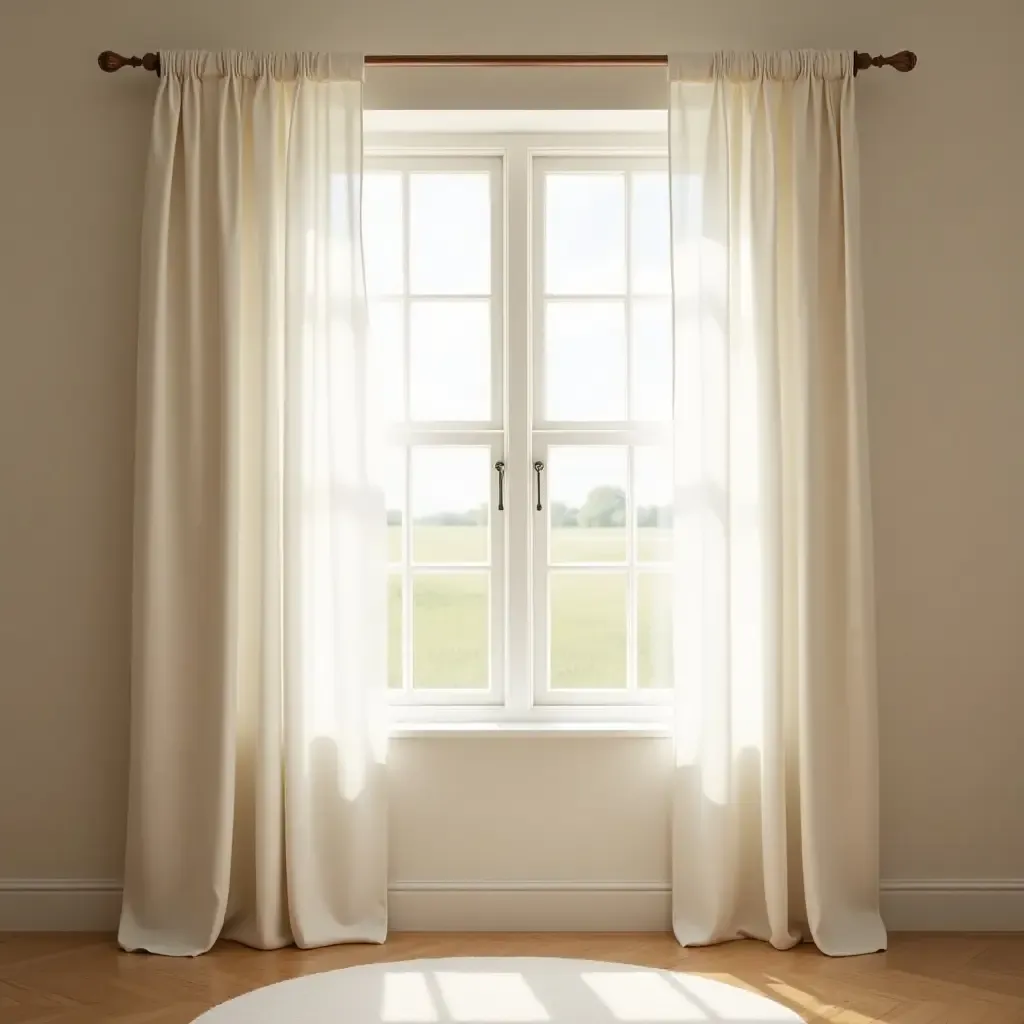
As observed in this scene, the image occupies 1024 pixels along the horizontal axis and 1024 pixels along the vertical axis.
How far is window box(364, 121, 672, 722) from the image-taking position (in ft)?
11.7

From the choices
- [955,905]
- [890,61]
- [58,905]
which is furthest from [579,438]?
[58,905]

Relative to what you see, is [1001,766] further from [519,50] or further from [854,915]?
[519,50]

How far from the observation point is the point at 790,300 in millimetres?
3270

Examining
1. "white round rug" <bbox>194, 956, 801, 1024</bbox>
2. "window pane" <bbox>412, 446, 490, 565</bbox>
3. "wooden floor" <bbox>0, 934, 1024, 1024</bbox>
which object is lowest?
"wooden floor" <bbox>0, 934, 1024, 1024</bbox>

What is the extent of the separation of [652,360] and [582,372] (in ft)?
0.76

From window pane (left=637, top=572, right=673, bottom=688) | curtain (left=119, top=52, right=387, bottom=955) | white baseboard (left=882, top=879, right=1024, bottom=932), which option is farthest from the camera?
window pane (left=637, top=572, right=673, bottom=688)

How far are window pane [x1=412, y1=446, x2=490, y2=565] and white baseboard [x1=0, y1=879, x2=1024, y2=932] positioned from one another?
41.2 inches

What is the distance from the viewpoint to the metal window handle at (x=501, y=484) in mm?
3561

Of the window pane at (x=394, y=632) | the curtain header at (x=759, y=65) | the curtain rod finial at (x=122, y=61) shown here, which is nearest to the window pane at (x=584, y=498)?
the window pane at (x=394, y=632)

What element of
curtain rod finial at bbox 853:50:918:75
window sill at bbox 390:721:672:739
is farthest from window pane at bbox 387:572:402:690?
curtain rod finial at bbox 853:50:918:75

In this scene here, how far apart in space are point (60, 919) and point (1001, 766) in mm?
2880

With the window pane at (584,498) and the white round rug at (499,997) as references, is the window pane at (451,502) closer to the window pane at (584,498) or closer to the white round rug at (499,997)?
the window pane at (584,498)

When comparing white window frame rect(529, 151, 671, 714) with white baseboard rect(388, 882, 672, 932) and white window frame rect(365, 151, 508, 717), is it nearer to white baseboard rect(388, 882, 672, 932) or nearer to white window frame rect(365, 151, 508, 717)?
white window frame rect(365, 151, 508, 717)

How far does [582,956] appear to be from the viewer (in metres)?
3.10
